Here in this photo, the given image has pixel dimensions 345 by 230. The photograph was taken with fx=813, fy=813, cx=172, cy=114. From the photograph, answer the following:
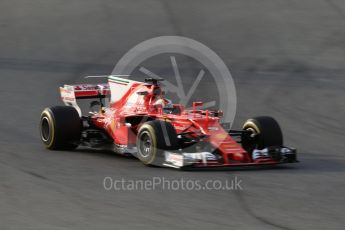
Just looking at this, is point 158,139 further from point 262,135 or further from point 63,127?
point 63,127

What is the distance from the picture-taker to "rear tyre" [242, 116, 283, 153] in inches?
491

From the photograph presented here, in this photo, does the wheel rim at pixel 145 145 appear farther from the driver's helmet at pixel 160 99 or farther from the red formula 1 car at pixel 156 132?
the driver's helmet at pixel 160 99

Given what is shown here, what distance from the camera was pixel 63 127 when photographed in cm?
1316

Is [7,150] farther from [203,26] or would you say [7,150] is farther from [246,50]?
[203,26]

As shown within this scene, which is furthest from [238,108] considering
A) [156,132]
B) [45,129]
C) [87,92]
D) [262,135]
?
[156,132]

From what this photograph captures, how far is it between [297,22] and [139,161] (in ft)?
48.1

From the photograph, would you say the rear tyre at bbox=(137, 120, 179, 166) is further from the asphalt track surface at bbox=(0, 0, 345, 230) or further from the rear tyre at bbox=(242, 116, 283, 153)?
the rear tyre at bbox=(242, 116, 283, 153)

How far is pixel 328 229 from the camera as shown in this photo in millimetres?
8328

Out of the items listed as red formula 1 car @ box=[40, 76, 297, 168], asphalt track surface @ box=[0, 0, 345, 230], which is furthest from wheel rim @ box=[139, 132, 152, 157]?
asphalt track surface @ box=[0, 0, 345, 230]

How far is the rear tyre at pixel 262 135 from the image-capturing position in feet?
40.9

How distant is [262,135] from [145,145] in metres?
1.85

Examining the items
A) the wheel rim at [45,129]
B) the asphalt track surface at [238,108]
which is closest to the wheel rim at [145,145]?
the asphalt track surface at [238,108]

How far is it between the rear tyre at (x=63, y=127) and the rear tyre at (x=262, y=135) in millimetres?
2745

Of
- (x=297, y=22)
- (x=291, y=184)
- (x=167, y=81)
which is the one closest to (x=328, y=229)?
(x=291, y=184)
